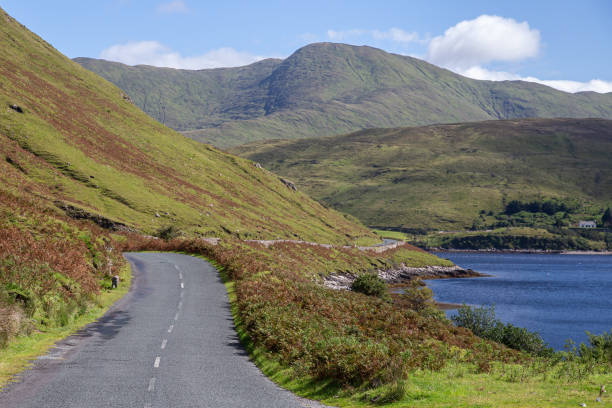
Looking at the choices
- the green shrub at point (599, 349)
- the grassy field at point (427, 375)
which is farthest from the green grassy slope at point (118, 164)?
the green shrub at point (599, 349)

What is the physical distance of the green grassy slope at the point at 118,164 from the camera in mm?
93988

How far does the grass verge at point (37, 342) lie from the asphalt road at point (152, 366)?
0.46 meters

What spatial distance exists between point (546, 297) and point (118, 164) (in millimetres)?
94419

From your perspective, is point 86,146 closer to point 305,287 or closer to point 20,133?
point 20,133

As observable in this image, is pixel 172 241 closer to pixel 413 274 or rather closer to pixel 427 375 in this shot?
pixel 427 375

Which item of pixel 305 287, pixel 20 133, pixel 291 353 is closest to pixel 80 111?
pixel 20 133

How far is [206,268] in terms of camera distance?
51.5 meters

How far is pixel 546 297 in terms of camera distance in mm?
119875

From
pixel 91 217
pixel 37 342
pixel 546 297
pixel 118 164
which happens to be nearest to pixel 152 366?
pixel 37 342

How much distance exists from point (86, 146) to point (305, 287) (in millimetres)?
88616

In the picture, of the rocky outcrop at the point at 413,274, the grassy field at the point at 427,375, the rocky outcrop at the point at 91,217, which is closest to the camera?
the grassy field at the point at 427,375

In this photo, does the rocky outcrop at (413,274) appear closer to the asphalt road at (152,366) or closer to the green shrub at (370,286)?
the green shrub at (370,286)

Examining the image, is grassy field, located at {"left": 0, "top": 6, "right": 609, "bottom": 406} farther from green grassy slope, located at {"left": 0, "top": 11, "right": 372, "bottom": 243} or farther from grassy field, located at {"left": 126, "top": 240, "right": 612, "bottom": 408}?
green grassy slope, located at {"left": 0, "top": 11, "right": 372, "bottom": 243}

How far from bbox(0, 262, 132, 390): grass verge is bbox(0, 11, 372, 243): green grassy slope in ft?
123
